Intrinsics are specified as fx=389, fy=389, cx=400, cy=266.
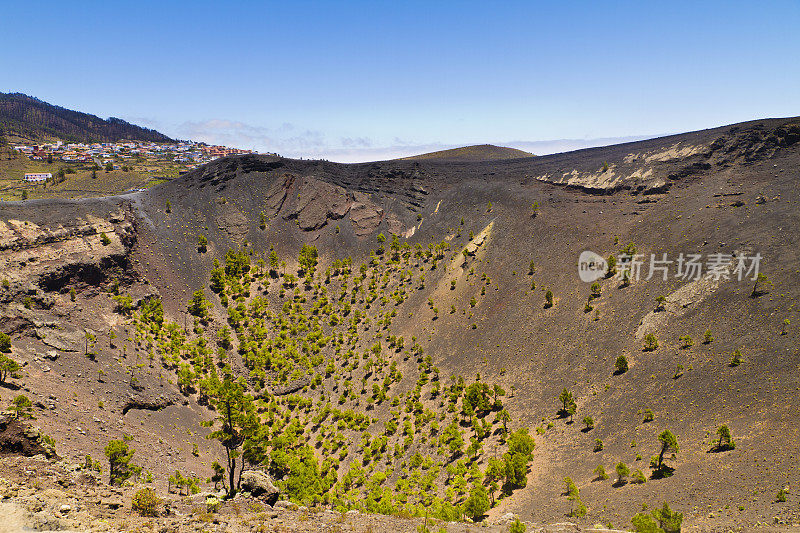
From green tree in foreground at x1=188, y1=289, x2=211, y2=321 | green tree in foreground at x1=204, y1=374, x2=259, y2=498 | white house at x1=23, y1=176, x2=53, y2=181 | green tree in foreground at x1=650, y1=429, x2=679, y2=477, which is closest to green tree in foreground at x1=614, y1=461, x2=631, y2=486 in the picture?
green tree in foreground at x1=650, y1=429, x2=679, y2=477

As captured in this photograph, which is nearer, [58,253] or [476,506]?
[476,506]

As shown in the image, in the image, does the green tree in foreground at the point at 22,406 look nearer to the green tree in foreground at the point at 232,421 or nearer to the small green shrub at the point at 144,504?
the green tree in foreground at the point at 232,421

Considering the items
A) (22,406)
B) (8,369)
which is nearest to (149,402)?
(8,369)

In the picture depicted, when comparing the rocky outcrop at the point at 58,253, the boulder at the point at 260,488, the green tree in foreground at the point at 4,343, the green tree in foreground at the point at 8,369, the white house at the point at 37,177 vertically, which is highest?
the white house at the point at 37,177

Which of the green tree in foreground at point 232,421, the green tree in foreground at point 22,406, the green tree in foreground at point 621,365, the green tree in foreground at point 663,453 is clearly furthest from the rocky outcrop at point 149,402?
the green tree in foreground at point 621,365

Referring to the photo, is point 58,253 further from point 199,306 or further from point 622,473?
point 622,473

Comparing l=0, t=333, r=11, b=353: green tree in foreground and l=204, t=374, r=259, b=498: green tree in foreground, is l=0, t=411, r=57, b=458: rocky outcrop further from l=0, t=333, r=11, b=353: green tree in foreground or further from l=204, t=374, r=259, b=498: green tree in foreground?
l=0, t=333, r=11, b=353: green tree in foreground

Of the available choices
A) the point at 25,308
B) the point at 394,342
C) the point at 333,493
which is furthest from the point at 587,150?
the point at 25,308

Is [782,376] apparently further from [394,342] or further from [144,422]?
[144,422]

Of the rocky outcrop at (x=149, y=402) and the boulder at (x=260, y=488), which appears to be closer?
the boulder at (x=260, y=488)
